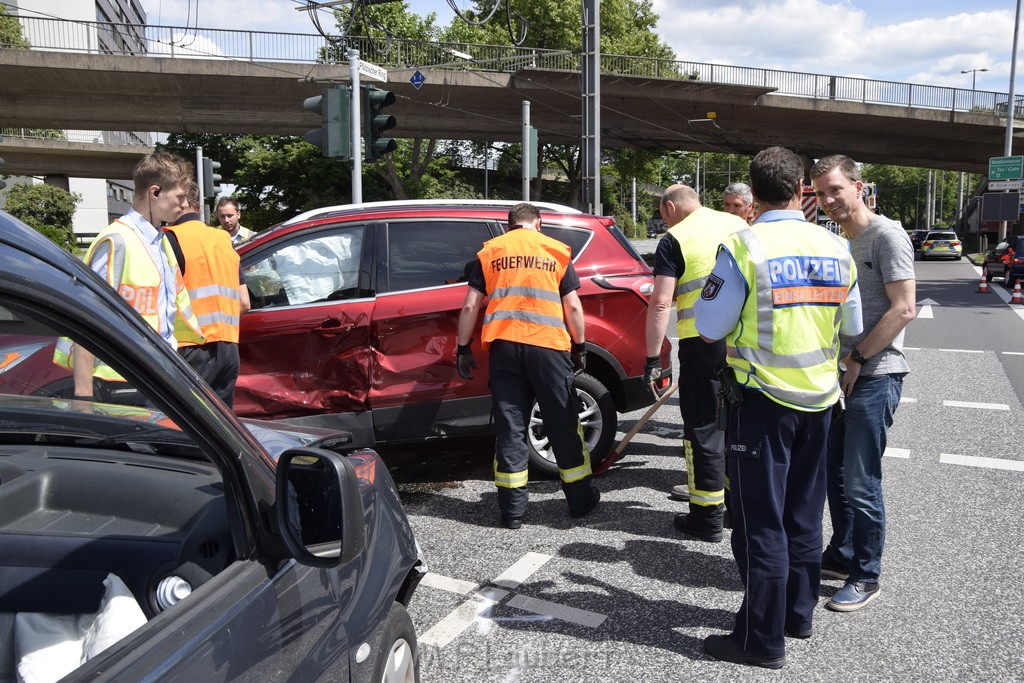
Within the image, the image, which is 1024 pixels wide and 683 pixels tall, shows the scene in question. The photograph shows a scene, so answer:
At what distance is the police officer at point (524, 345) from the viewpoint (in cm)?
479

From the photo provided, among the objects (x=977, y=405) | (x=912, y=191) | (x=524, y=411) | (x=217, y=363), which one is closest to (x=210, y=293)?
(x=217, y=363)

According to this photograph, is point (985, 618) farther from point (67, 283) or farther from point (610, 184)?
point (610, 184)

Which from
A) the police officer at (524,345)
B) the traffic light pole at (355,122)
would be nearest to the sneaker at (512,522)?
the police officer at (524,345)

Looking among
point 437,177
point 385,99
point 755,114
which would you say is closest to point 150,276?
point 385,99

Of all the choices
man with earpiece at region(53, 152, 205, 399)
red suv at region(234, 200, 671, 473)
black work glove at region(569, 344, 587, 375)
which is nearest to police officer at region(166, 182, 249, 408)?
man with earpiece at region(53, 152, 205, 399)

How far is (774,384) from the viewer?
3229 mm

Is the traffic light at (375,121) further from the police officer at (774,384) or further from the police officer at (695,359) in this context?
the police officer at (774,384)

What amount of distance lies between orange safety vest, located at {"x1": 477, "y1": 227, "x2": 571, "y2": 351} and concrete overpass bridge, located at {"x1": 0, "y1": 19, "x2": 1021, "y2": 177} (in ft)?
69.6

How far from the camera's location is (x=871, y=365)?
3721 mm

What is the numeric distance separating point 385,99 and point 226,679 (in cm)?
938

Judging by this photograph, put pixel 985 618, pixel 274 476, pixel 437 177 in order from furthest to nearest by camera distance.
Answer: pixel 437 177 → pixel 985 618 → pixel 274 476

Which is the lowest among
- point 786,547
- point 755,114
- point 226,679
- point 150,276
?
point 786,547

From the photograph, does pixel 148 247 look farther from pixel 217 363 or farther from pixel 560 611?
pixel 560 611

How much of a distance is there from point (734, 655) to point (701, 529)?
137cm
